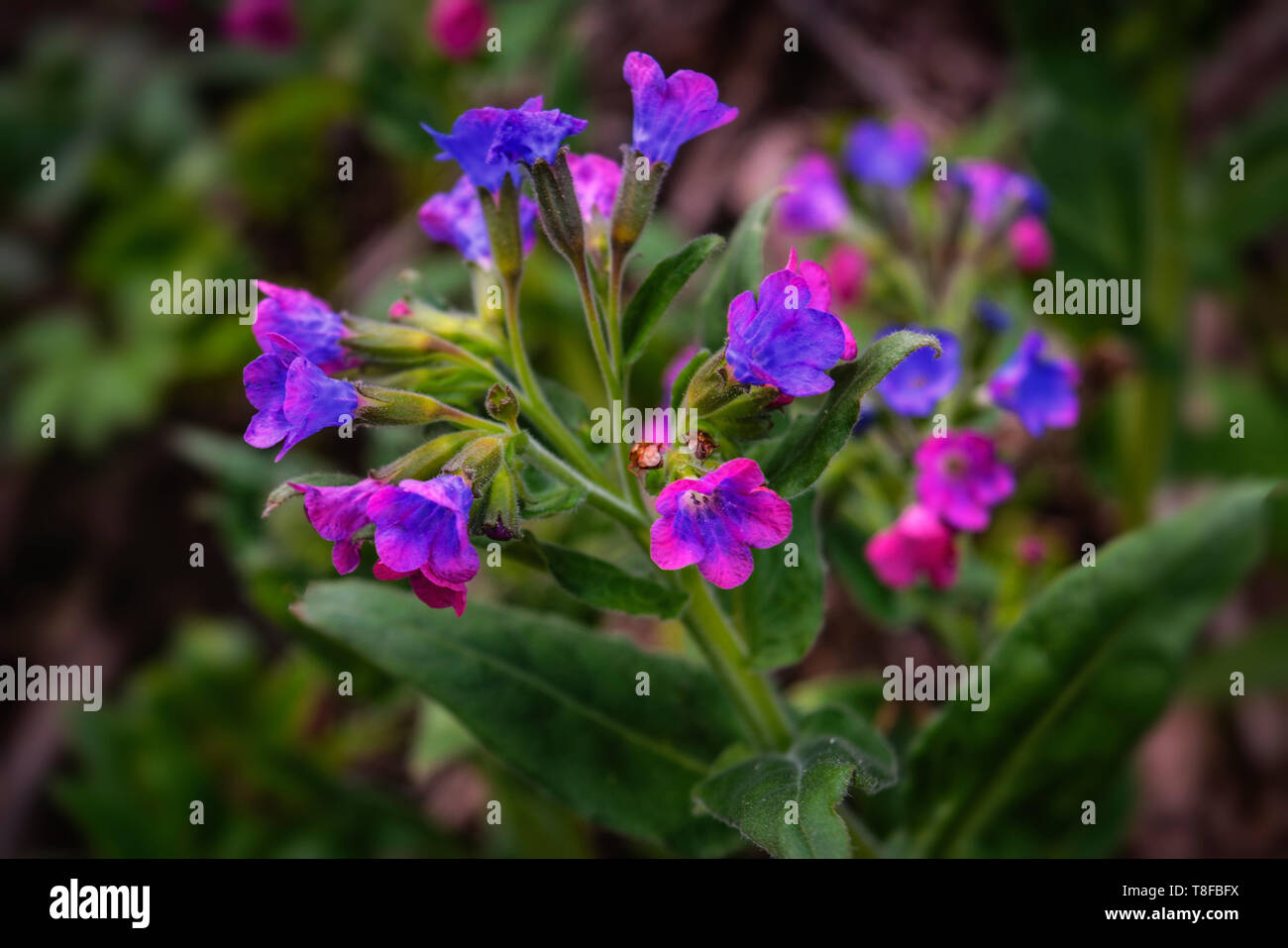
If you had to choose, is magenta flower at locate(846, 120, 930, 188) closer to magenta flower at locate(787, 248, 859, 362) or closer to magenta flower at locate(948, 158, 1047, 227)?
magenta flower at locate(948, 158, 1047, 227)

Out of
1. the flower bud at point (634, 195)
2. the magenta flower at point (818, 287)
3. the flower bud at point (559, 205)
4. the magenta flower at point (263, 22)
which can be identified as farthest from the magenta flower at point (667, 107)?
the magenta flower at point (263, 22)

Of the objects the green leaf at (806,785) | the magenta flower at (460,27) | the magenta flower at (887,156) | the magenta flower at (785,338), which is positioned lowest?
the green leaf at (806,785)

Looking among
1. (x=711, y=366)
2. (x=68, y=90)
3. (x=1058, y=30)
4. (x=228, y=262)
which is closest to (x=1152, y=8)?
(x=1058, y=30)

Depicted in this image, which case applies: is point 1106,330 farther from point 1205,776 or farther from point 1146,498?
point 1205,776

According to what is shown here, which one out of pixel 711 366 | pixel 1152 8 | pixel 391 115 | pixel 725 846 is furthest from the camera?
pixel 391 115

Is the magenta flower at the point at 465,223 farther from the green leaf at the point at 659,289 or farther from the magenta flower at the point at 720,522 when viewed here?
the magenta flower at the point at 720,522

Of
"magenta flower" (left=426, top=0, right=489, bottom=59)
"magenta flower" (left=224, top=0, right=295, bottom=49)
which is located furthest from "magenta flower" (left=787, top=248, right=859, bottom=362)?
"magenta flower" (left=224, top=0, right=295, bottom=49)

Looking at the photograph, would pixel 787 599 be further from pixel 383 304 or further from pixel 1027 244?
pixel 383 304
